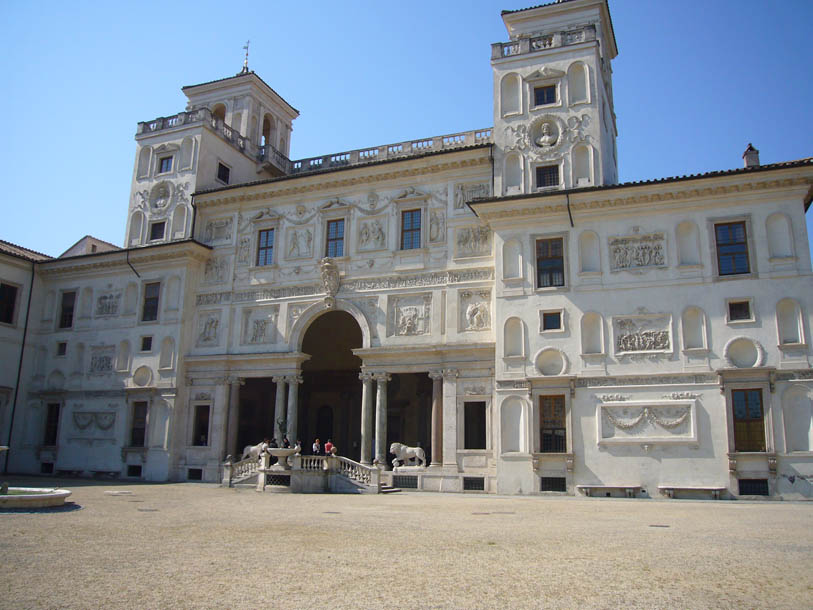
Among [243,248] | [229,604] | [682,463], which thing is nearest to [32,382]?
[243,248]

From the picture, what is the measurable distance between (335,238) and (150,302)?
10.4 m

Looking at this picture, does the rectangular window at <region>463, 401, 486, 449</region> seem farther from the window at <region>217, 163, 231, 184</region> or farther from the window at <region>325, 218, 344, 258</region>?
the window at <region>217, 163, 231, 184</region>

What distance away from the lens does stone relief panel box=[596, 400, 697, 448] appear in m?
22.7

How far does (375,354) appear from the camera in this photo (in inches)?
1120

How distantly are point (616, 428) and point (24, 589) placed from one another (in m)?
19.8

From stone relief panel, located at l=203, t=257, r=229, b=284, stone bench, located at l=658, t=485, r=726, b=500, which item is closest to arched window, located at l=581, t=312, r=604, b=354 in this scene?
stone bench, located at l=658, t=485, r=726, b=500

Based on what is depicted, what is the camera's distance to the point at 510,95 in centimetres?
2862

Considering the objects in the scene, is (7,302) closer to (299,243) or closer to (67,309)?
(67,309)

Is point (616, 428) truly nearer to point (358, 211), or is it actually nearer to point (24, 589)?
point (358, 211)

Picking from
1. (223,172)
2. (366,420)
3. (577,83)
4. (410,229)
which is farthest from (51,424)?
(577,83)

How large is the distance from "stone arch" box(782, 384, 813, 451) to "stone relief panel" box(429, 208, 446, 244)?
46.1 feet

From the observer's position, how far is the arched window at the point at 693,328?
2320 cm

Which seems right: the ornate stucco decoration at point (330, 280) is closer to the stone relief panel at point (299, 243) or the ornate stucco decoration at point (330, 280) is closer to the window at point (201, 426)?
the stone relief panel at point (299, 243)

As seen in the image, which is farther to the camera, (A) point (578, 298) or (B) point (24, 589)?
(A) point (578, 298)
